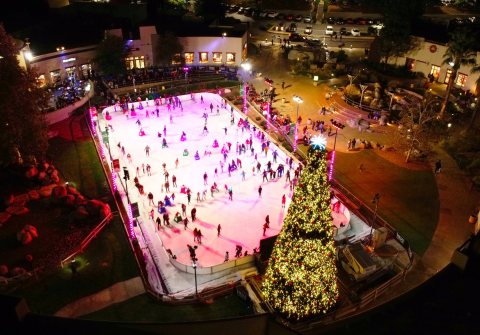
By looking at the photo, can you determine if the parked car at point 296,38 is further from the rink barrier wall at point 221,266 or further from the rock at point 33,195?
the rink barrier wall at point 221,266

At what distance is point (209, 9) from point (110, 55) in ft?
86.6

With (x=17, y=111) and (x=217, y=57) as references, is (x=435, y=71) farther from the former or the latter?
(x=17, y=111)

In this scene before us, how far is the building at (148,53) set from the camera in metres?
44.3

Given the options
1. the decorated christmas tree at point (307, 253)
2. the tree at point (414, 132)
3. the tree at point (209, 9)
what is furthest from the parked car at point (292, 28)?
the decorated christmas tree at point (307, 253)

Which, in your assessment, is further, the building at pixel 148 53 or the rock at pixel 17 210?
the building at pixel 148 53

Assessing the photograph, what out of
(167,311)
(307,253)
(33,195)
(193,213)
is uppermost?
(307,253)

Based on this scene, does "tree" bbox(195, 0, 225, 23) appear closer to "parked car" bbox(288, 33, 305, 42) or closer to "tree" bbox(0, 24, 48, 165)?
"parked car" bbox(288, 33, 305, 42)

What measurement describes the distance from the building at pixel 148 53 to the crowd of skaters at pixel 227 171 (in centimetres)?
1144

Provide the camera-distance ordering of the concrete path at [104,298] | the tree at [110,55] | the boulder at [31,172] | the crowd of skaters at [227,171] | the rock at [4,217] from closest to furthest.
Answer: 1. the concrete path at [104,298]
2. the rock at [4,217]
3. the crowd of skaters at [227,171]
4. the boulder at [31,172]
5. the tree at [110,55]

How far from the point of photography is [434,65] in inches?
1923

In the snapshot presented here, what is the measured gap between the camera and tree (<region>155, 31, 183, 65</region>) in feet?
163

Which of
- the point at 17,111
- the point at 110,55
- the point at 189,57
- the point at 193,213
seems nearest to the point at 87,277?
the point at 193,213

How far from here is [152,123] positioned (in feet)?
131

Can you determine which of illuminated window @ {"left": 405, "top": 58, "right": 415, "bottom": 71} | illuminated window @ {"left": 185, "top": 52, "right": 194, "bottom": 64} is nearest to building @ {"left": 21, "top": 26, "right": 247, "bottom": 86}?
illuminated window @ {"left": 185, "top": 52, "right": 194, "bottom": 64}
